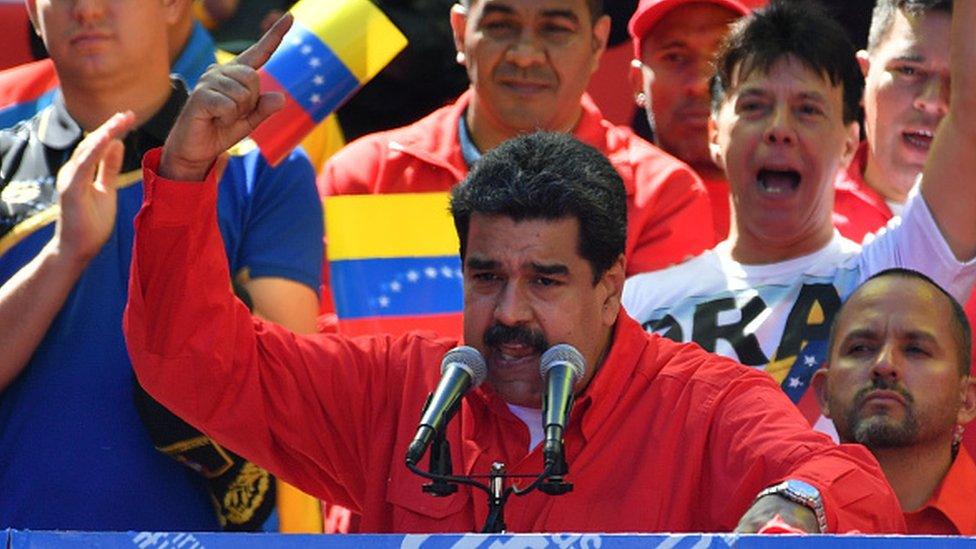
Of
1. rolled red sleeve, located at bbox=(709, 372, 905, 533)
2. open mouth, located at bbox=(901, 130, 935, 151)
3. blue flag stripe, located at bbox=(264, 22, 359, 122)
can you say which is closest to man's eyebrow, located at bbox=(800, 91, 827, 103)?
open mouth, located at bbox=(901, 130, 935, 151)

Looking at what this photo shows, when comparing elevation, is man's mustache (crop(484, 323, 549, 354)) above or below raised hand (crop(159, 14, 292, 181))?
below

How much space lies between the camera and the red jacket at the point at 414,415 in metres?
4.05

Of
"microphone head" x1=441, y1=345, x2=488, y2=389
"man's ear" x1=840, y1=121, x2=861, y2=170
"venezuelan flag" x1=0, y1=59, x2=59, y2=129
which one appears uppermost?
"man's ear" x1=840, y1=121, x2=861, y2=170

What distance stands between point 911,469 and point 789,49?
4.33ft

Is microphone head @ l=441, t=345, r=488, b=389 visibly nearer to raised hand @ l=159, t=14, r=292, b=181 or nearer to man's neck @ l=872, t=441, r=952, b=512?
raised hand @ l=159, t=14, r=292, b=181

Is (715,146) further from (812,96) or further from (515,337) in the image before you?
(515,337)

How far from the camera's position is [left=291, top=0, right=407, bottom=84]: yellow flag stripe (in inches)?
202

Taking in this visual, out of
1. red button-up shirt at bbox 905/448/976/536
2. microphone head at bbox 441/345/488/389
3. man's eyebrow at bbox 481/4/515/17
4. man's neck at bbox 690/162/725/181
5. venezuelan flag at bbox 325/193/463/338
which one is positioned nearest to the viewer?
microphone head at bbox 441/345/488/389

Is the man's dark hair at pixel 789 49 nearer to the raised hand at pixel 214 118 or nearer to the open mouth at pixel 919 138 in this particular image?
the open mouth at pixel 919 138

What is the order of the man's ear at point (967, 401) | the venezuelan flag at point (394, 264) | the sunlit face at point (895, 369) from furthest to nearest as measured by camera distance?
the venezuelan flag at point (394, 264)
the man's ear at point (967, 401)
the sunlit face at point (895, 369)

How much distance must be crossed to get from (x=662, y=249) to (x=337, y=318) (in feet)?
2.61

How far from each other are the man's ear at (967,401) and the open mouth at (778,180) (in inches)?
30.5

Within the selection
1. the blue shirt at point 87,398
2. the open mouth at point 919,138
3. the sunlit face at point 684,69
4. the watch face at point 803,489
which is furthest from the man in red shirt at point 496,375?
the sunlit face at point 684,69

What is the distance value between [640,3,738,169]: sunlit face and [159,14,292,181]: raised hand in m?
2.12
